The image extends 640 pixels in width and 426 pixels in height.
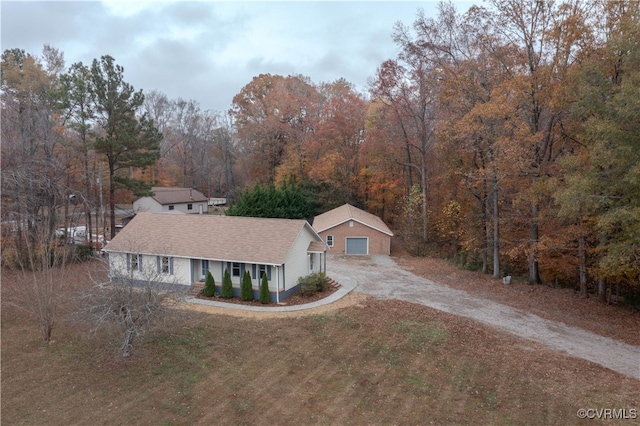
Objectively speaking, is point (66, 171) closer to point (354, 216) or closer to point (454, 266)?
point (354, 216)

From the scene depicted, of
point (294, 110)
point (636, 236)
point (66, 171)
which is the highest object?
point (294, 110)

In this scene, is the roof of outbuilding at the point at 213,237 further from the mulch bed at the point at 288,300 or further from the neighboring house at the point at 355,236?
the neighboring house at the point at 355,236

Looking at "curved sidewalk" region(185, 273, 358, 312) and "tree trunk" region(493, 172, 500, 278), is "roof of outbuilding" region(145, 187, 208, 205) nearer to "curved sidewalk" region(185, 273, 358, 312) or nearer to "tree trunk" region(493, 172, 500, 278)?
"curved sidewalk" region(185, 273, 358, 312)

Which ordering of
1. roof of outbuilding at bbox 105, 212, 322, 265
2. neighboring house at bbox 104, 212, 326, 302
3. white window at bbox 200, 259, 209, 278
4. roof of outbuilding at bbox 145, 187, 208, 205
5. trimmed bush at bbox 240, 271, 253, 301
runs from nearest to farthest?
1. trimmed bush at bbox 240, 271, 253, 301
2. neighboring house at bbox 104, 212, 326, 302
3. roof of outbuilding at bbox 105, 212, 322, 265
4. white window at bbox 200, 259, 209, 278
5. roof of outbuilding at bbox 145, 187, 208, 205

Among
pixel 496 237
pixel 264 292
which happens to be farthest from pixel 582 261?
pixel 264 292

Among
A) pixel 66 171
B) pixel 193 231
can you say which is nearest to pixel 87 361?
pixel 193 231

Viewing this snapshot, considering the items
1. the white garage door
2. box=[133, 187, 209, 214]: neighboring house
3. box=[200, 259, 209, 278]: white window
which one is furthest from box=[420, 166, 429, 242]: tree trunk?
box=[133, 187, 209, 214]: neighboring house

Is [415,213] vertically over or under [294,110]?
under
